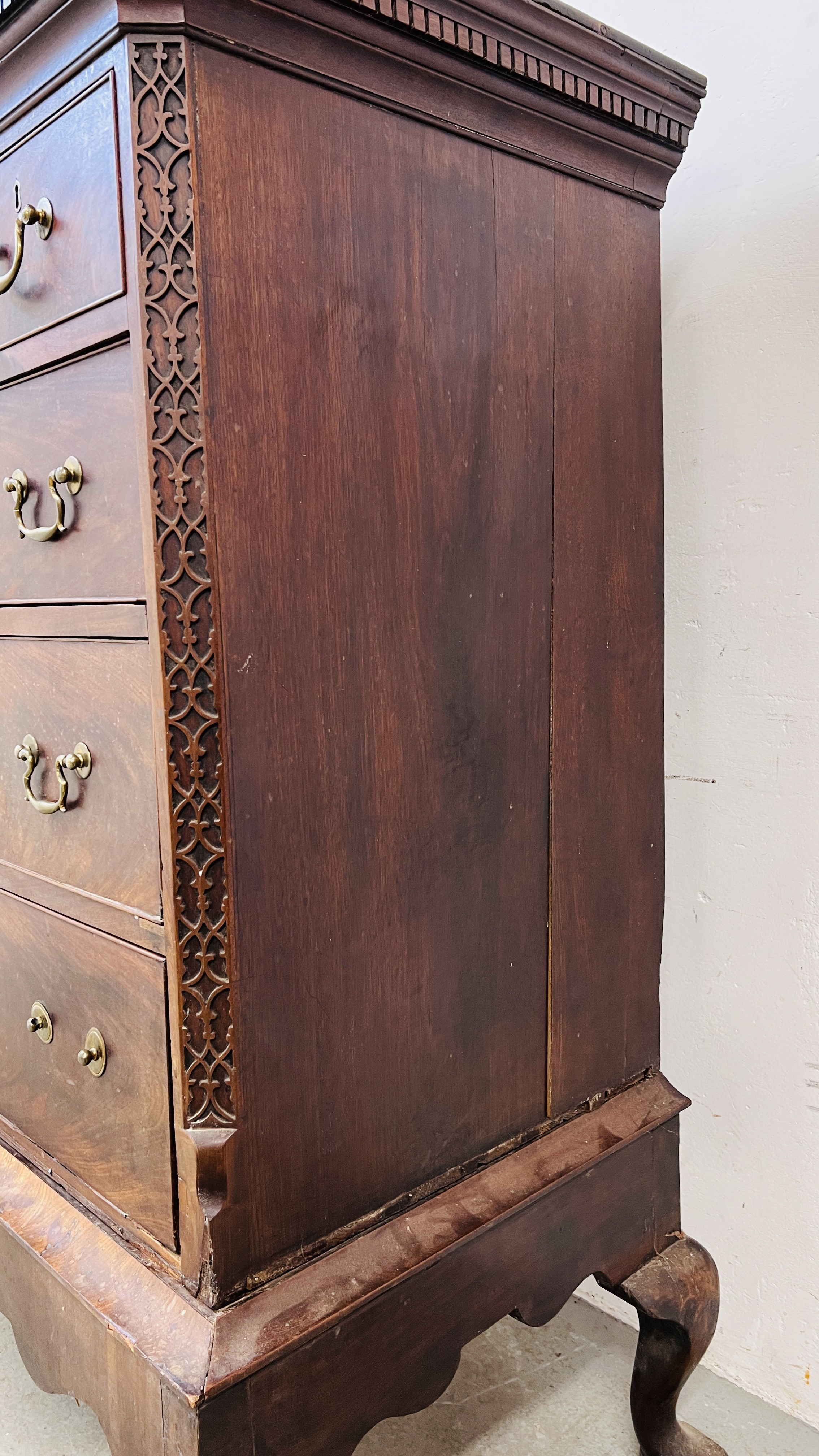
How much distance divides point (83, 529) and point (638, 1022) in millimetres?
745

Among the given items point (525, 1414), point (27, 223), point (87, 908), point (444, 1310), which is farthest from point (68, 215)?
point (525, 1414)

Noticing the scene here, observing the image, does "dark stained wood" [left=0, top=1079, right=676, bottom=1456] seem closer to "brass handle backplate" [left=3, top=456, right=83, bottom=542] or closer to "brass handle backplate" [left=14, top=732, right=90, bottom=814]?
"brass handle backplate" [left=14, top=732, right=90, bottom=814]

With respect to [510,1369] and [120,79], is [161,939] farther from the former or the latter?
[510,1369]

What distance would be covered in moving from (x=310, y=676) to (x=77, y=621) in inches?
7.4

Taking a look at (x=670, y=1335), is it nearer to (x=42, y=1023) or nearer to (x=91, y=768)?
(x=42, y=1023)

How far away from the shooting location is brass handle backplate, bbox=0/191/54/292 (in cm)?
76

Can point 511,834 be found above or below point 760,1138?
above

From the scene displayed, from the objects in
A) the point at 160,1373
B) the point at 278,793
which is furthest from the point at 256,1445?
the point at 278,793

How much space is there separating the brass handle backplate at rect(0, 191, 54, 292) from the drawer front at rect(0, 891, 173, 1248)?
1.66ft

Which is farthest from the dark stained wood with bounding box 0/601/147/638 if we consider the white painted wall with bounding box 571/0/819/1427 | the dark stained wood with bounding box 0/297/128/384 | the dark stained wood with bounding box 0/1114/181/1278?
the white painted wall with bounding box 571/0/819/1427

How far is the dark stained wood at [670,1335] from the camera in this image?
3.51 feet

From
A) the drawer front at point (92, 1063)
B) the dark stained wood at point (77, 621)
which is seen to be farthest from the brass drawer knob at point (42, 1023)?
the dark stained wood at point (77, 621)

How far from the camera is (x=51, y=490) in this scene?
81cm

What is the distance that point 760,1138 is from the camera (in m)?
1.21
